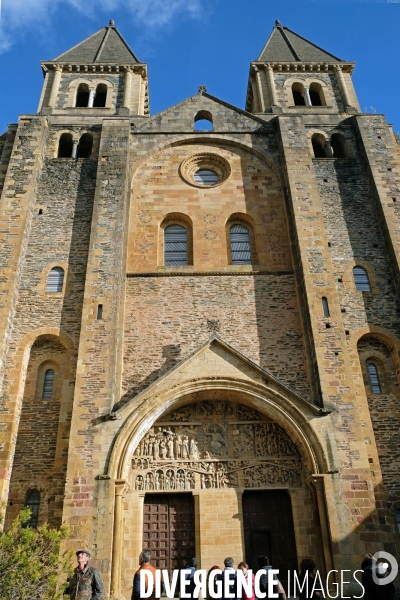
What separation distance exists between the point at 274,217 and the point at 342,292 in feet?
12.4

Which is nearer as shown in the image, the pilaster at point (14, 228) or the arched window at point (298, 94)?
the pilaster at point (14, 228)

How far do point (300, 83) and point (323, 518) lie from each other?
19.3 meters

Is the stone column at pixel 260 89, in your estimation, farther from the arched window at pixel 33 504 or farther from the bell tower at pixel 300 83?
the arched window at pixel 33 504

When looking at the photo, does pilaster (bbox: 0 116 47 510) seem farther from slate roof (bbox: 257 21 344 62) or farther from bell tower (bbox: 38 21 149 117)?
slate roof (bbox: 257 21 344 62)

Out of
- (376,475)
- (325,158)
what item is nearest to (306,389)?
(376,475)

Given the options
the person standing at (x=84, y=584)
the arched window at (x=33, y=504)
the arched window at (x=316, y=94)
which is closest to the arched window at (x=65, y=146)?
the arched window at (x=316, y=94)

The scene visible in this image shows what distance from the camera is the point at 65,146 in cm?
2050

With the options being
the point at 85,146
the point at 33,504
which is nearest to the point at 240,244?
the point at 85,146

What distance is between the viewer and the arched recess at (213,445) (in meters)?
12.5

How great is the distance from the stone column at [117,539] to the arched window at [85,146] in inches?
523

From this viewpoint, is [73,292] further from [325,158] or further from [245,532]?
[325,158]

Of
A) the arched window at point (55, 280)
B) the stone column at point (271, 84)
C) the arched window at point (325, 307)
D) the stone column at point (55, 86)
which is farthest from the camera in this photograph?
the stone column at point (271, 84)

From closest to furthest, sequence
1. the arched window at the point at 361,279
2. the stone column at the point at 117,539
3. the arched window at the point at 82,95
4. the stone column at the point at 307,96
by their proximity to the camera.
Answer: the stone column at the point at 117,539
the arched window at the point at 361,279
the stone column at the point at 307,96
the arched window at the point at 82,95

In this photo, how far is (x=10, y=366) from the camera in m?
14.0
